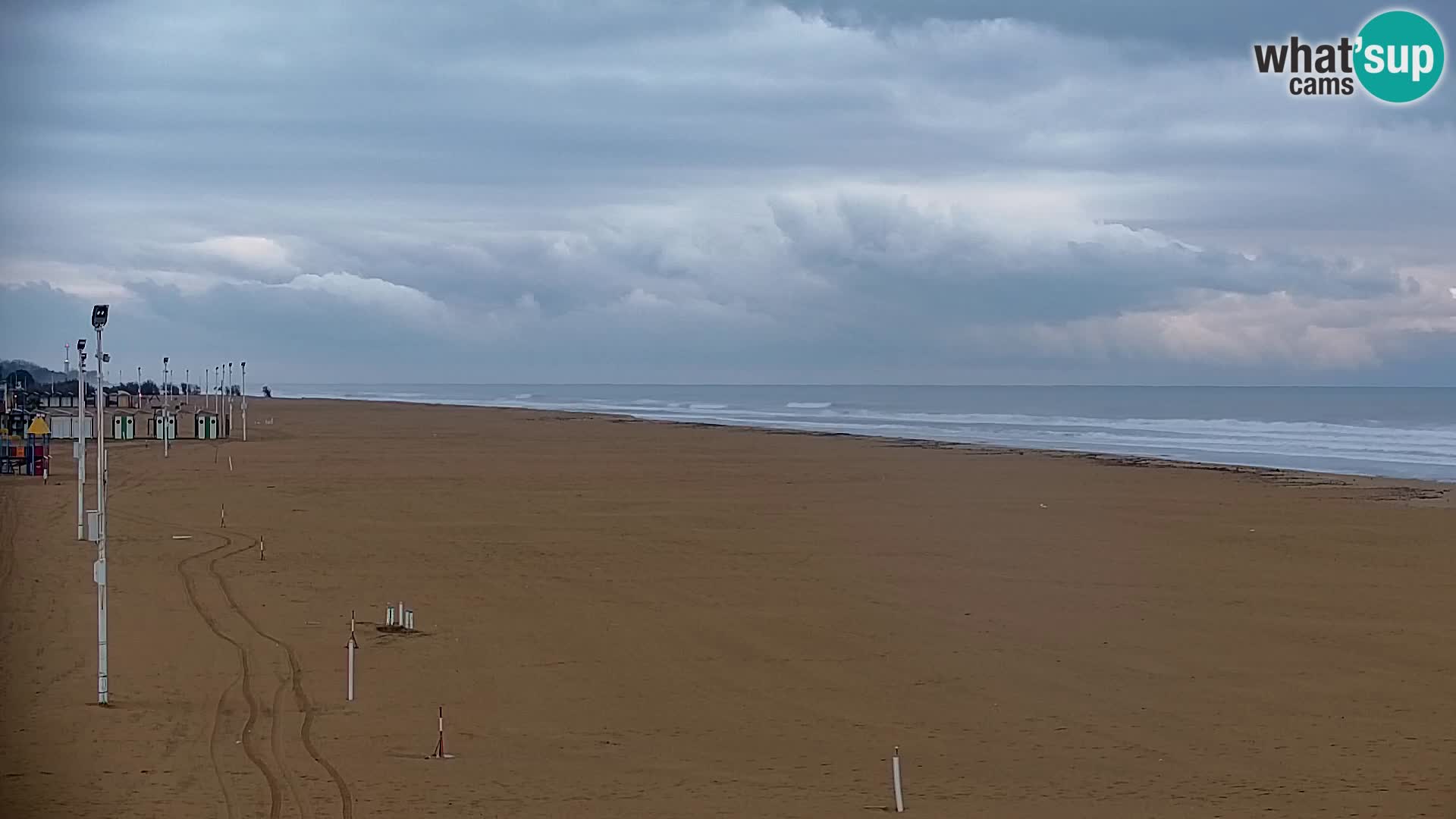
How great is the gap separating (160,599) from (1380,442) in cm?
5604

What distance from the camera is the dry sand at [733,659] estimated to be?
33.6 ft

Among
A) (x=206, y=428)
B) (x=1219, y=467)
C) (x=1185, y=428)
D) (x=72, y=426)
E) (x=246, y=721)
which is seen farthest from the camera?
(x=1185, y=428)

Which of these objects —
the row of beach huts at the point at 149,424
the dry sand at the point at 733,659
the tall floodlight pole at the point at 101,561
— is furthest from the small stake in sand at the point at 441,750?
the row of beach huts at the point at 149,424

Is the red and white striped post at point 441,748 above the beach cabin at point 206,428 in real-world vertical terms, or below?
below

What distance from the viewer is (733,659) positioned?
1473 cm

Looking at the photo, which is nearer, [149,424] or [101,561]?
[101,561]

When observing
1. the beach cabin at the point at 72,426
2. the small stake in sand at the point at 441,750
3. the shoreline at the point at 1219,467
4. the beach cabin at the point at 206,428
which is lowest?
the small stake in sand at the point at 441,750

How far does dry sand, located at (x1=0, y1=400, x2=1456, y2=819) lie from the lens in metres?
10.2

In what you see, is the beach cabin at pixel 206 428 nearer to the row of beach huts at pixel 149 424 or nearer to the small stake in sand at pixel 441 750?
the row of beach huts at pixel 149 424

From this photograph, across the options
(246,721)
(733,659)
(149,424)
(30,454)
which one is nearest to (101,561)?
(246,721)

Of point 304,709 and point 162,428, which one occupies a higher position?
point 162,428

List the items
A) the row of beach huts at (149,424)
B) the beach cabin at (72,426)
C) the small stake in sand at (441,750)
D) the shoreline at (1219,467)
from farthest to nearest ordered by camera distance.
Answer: the row of beach huts at (149,424), the shoreline at (1219,467), the beach cabin at (72,426), the small stake in sand at (441,750)

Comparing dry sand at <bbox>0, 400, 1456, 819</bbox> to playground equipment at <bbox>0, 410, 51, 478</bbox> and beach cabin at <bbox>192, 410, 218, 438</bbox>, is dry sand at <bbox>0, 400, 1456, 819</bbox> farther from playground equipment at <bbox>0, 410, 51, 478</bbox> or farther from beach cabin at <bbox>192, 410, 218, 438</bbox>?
beach cabin at <bbox>192, 410, 218, 438</bbox>

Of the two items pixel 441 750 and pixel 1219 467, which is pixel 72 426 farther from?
pixel 1219 467
